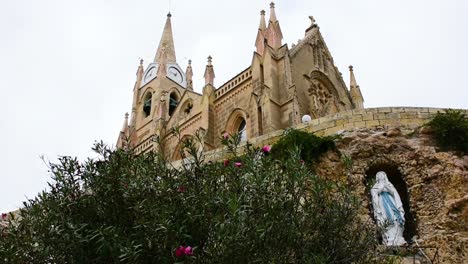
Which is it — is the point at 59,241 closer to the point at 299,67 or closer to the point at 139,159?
the point at 139,159

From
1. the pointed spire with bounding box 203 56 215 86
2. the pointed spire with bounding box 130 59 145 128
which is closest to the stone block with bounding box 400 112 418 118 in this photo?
the pointed spire with bounding box 203 56 215 86

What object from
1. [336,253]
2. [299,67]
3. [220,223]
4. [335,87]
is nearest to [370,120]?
[336,253]

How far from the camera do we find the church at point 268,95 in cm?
2564

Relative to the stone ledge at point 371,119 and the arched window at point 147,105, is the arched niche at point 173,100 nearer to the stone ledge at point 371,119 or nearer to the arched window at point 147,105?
the arched window at point 147,105

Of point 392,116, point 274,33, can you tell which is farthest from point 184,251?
point 274,33

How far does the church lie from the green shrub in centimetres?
1247

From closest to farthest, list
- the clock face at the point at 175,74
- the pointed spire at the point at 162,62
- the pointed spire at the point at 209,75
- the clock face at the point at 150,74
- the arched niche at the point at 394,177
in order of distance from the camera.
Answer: the arched niche at the point at 394,177, the pointed spire at the point at 209,75, the pointed spire at the point at 162,62, the clock face at the point at 150,74, the clock face at the point at 175,74

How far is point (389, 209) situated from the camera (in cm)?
927

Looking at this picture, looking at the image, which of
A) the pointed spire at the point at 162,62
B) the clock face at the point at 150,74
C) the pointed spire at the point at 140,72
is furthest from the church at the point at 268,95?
the pointed spire at the point at 140,72

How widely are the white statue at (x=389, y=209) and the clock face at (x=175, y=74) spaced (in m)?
38.3

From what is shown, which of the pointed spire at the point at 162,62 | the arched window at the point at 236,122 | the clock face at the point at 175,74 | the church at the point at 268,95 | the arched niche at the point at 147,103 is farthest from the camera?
the clock face at the point at 175,74

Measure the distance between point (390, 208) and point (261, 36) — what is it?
21.2 m

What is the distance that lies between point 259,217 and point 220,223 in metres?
0.59

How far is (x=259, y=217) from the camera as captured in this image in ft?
19.5
